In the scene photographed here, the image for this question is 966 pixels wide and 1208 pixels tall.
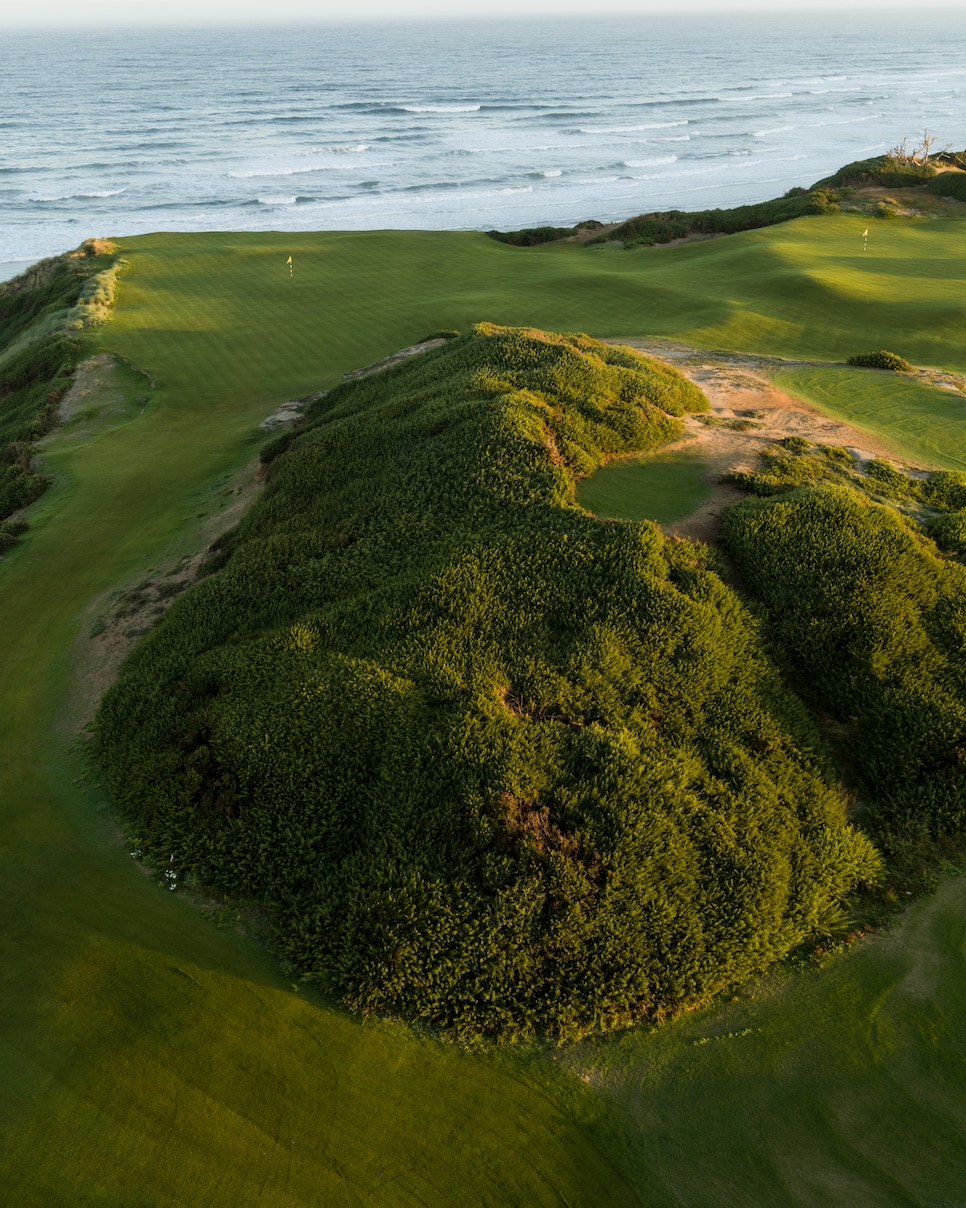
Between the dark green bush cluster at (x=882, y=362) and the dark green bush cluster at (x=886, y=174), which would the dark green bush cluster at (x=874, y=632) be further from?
the dark green bush cluster at (x=886, y=174)

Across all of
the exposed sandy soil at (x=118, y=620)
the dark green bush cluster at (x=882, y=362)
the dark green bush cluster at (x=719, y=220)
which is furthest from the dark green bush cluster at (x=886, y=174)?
the exposed sandy soil at (x=118, y=620)

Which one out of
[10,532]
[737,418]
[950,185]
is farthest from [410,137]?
[10,532]

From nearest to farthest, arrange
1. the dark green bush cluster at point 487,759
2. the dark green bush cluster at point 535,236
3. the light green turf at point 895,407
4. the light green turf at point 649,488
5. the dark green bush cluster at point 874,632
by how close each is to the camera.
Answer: the dark green bush cluster at point 487,759
the dark green bush cluster at point 874,632
the light green turf at point 649,488
the light green turf at point 895,407
the dark green bush cluster at point 535,236

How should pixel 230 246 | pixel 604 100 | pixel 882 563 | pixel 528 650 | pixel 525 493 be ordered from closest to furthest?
pixel 528 650 → pixel 882 563 → pixel 525 493 → pixel 230 246 → pixel 604 100

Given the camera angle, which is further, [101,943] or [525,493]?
[525,493]

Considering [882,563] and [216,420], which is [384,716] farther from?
[216,420]

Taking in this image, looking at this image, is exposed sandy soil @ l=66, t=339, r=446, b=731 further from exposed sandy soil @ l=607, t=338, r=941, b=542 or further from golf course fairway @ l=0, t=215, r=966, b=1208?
exposed sandy soil @ l=607, t=338, r=941, b=542

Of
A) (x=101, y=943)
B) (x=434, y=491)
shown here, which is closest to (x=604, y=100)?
(x=434, y=491)

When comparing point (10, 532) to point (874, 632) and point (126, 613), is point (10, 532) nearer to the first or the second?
point (126, 613)
